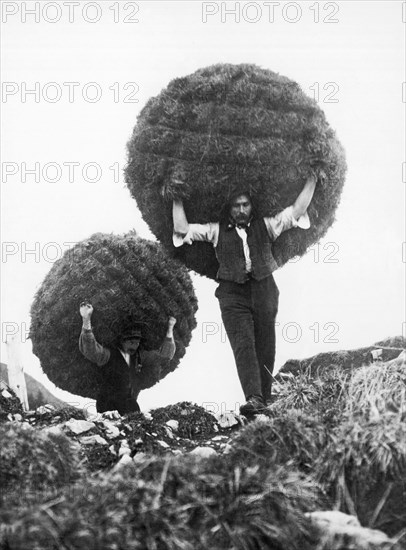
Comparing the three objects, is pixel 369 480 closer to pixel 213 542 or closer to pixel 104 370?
pixel 213 542

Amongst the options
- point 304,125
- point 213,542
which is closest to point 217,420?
point 304,125

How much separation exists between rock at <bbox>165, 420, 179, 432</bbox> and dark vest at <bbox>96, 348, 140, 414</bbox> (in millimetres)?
1558

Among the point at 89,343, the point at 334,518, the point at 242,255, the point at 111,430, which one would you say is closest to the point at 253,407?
the point at 111,430

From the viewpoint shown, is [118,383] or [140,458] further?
[118,383]

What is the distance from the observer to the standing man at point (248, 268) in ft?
29.8

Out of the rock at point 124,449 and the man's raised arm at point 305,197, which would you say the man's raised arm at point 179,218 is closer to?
the man's raised arm at point 305,197

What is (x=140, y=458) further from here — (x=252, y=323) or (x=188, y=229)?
(x=188, y=229)

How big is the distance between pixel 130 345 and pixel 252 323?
1637 millimetres

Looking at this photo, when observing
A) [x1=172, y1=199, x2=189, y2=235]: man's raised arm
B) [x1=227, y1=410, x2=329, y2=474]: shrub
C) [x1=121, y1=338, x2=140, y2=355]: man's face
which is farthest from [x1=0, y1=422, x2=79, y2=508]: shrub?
[x1=121, y1=338, x2=140, y2=355]: man's face

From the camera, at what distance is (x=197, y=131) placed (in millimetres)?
9055

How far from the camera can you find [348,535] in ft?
14.8

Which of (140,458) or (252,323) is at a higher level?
(252,323)

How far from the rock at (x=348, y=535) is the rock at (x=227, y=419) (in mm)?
4012

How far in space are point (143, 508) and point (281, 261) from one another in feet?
17.6
